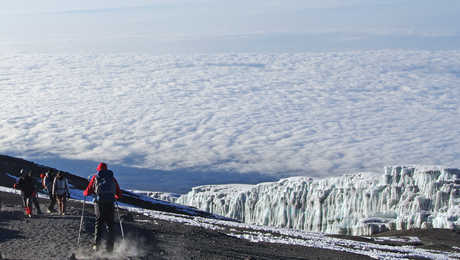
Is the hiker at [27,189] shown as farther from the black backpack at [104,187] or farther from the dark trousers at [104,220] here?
the black backpack at [104,187]

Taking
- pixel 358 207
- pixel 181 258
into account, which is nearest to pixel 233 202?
pixel 358 207

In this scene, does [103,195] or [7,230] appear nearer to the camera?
[103,195]

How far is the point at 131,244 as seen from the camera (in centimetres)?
2491

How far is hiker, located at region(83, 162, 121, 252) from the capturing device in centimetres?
2206

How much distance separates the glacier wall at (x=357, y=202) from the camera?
358ft

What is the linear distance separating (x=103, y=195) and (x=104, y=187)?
32 cm

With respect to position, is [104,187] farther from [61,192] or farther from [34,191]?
[34,191]

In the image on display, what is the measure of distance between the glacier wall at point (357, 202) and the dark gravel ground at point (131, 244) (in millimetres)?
76299

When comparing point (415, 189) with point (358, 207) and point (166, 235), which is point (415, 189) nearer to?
point (358, 207)

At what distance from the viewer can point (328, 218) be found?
136125mm

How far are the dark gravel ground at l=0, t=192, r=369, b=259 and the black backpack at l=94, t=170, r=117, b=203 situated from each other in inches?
87.2

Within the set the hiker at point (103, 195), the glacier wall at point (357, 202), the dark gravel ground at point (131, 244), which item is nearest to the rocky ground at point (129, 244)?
the dark gravel ground at point (131, 244)

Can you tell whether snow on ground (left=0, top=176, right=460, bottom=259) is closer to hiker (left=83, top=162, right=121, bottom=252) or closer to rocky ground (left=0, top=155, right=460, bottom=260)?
rocky ground (left=0, top=155, right=460, bottom=260)

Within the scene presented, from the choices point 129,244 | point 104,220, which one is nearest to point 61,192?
point 129,244
